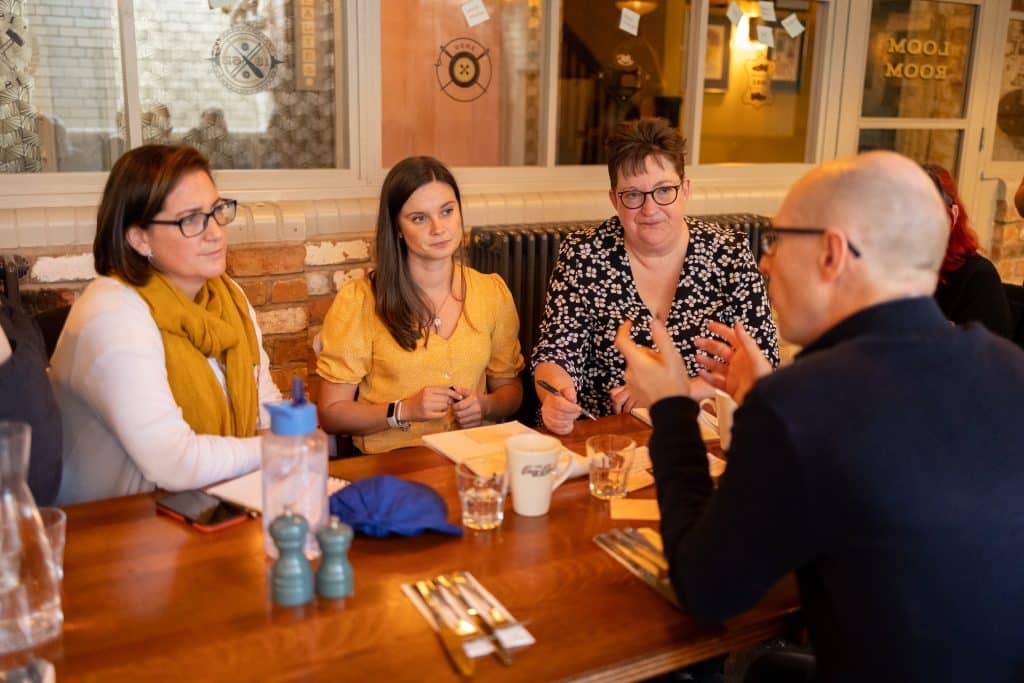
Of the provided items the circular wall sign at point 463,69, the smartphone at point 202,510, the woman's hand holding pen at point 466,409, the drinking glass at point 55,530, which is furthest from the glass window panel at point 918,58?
the drinking glass at point 55,530

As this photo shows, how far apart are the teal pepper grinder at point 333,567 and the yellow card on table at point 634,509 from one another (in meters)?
0.46

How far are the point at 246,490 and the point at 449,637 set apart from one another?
566 millimetres

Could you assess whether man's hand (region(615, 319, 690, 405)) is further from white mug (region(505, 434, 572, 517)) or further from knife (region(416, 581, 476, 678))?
knife (region(416, 581, 476, 678))

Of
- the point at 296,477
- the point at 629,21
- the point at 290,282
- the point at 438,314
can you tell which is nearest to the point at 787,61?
the point at 629,21

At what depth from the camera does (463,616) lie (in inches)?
47.1

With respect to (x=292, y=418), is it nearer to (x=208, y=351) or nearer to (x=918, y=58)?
(x=208, y=351)

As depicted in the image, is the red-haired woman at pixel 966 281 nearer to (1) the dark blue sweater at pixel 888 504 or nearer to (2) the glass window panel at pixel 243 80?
(1) the dark blue sweater at pixel 888 504

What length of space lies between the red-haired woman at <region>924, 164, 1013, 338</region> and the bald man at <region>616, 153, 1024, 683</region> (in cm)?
162

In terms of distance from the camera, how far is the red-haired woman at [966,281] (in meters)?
2.67

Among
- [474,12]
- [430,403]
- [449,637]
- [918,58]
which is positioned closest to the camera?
[449,637]

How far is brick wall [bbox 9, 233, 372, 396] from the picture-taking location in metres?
3.01

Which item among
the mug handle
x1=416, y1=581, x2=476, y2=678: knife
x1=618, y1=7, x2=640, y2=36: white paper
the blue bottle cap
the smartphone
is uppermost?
x1=618, y1=7, x2=640, y2=36: white paper

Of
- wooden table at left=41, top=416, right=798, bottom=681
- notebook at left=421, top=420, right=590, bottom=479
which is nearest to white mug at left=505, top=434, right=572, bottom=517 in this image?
wooden table at left=41, top=416, right=798, bottom=681

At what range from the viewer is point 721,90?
14.4 feet
